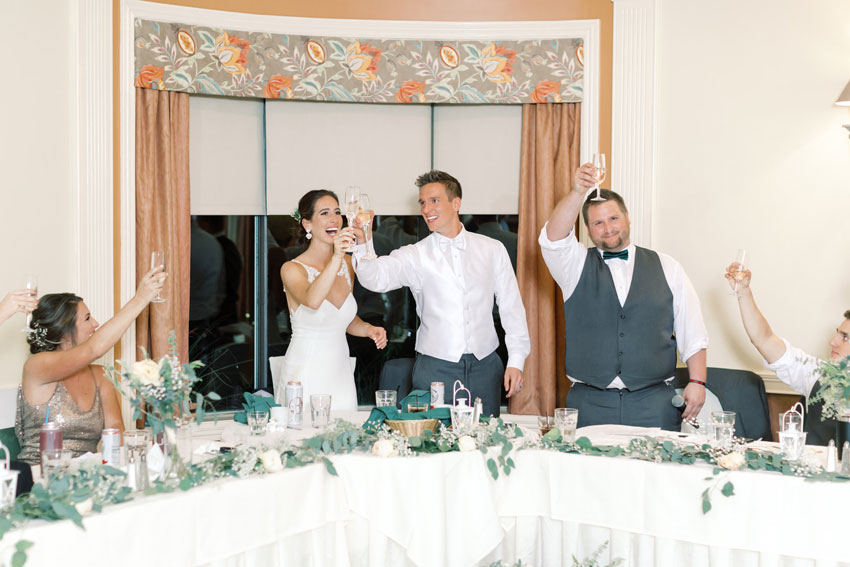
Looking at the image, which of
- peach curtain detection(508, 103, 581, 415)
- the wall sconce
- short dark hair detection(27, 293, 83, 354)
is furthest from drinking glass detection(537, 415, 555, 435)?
the wall sconce

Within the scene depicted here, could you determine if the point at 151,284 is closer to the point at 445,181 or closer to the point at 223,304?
the point at 445,181

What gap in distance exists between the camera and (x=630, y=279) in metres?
3.82

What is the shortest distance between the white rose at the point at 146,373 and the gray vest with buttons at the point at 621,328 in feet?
6.92

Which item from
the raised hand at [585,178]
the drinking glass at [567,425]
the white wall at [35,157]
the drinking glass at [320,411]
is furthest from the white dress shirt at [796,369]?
the white wall at [35,157]

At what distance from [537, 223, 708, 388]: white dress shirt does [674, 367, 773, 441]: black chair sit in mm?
347

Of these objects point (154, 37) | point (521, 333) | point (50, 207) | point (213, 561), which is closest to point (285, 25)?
point (154, 37)

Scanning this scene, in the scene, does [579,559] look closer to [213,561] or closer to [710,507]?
[710,507]

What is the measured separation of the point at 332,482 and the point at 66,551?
905 mm

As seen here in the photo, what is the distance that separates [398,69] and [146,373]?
292 cm

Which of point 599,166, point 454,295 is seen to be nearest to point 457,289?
point 454,295

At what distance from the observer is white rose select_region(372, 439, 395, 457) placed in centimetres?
277

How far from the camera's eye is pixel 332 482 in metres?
2.73

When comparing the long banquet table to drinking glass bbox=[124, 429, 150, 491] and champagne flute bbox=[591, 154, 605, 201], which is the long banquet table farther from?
champagne flute bbox=[591, 154, 605, 201]

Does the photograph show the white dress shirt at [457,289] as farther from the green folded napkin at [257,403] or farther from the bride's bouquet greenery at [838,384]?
the bride's bouquet greenery at [838,384]
